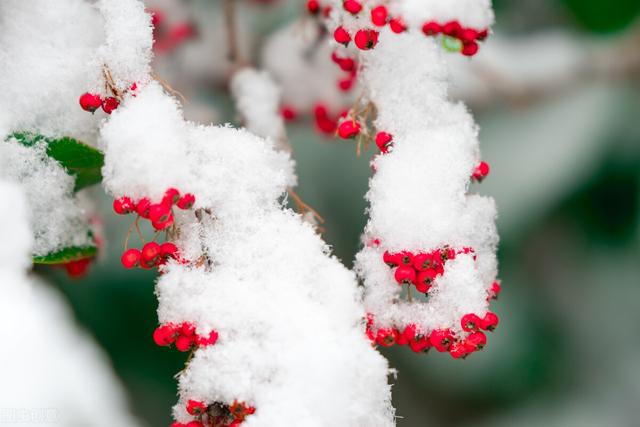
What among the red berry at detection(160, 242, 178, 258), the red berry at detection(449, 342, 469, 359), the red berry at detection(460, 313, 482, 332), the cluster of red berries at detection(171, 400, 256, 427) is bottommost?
the cluster of red berries at detection(171, 400, 256, 427)

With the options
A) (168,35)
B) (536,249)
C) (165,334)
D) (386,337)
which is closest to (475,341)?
(386,337)

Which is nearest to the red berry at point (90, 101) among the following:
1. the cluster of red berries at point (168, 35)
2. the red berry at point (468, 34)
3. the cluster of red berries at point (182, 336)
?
the cluster of red berries at point (182, 336)

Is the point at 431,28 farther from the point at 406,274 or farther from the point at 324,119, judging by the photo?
the point at 324,119

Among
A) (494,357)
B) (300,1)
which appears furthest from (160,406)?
(300,1)

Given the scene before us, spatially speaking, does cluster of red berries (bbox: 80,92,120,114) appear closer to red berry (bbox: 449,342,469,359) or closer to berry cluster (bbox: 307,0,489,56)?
berry cluster (bbox: 307,0,489,56)

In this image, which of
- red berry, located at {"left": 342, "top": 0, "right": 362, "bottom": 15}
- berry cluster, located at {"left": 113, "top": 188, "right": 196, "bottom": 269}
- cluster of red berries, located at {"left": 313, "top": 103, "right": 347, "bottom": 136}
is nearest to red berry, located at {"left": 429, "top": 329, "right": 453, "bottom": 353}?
berry cluster, located at {"left": 113, "top": 188, "right": 196, "bottom": 269}

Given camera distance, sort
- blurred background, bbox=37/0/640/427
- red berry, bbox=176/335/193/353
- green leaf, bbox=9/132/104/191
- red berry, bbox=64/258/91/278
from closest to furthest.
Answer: red berry, bbox=176/335/193/353 → green leaf, bbox=9/132/104/191 → red berry, bbox=64/258/91/278 → blurred background, bbox=37/0/640/427

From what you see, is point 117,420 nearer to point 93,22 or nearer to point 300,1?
point 93,22
